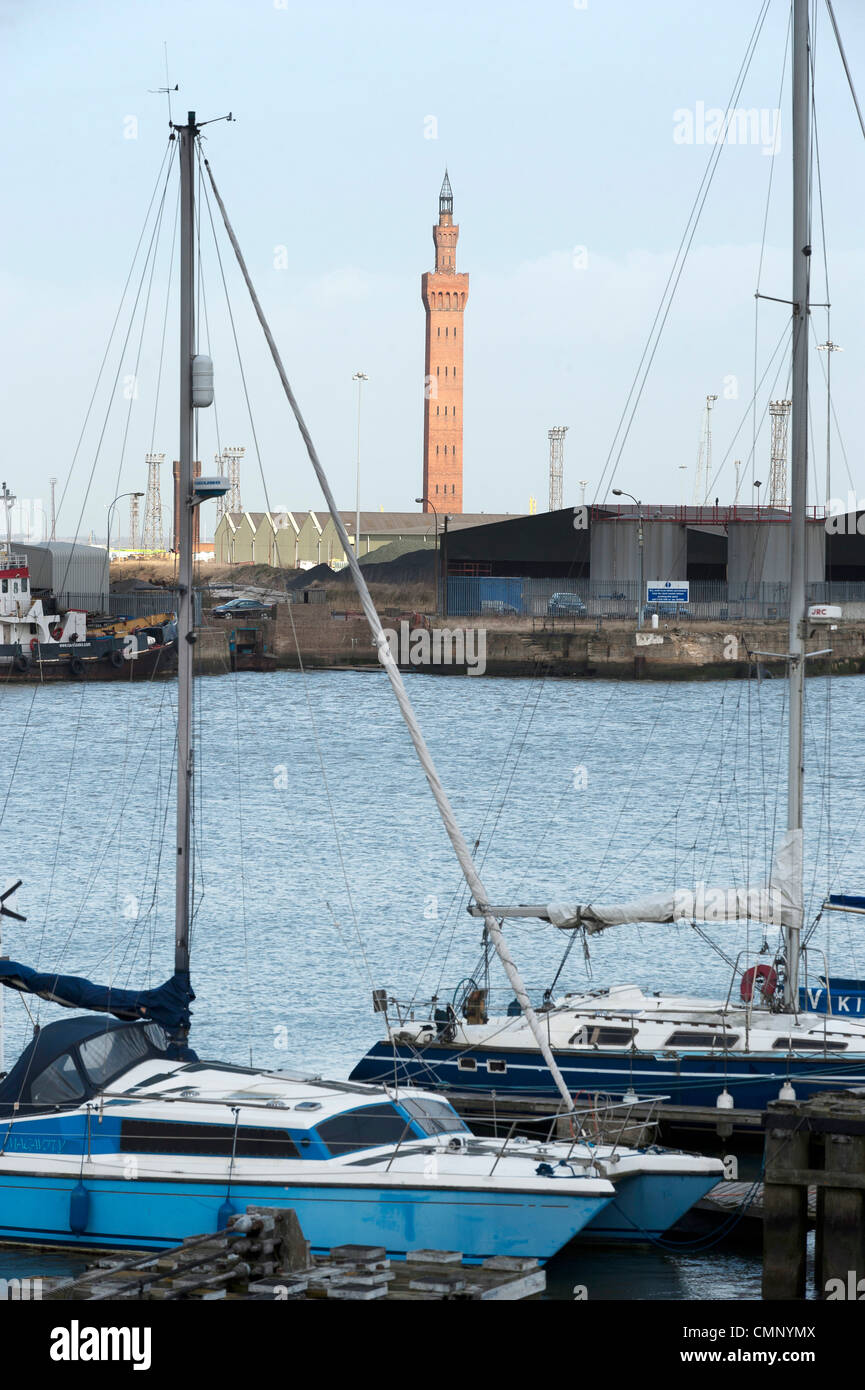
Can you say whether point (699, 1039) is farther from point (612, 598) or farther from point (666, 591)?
point (612, 598)

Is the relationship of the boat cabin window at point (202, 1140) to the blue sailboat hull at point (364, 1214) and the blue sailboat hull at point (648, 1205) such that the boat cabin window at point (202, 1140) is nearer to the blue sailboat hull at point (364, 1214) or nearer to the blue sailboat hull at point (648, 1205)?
the blue sailboat hull at point (364, 1214)

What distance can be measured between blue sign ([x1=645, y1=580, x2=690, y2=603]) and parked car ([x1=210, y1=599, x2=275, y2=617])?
88.7 ft

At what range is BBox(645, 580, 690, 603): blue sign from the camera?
101188mm

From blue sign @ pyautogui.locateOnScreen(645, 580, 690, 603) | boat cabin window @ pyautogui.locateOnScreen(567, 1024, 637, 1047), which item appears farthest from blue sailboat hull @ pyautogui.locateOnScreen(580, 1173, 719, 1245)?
blue sign @ pyautogui.locateOnScreen(645, 580, 690, 603)

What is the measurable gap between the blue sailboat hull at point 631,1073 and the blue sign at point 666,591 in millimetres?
82087

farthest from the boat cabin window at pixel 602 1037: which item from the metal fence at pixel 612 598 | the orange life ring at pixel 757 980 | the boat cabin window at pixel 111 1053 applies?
the metal fence at pixel 612 598

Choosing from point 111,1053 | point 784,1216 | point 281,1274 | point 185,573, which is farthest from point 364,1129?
point 185,573

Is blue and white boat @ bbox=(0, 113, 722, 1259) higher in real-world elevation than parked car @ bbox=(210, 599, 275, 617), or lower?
lower

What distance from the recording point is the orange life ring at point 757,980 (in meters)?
21.6

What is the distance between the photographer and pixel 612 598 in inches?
4072

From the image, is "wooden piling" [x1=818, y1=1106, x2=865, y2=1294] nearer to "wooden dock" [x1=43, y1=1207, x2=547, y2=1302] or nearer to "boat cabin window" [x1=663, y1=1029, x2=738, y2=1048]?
"wooden dock" [x1=43, y1=1207, x2=547, y2=1302]

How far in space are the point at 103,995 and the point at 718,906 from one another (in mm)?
6563

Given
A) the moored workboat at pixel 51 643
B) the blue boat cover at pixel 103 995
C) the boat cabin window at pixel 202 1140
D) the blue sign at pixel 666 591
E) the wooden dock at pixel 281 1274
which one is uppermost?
the blue sign at pixel 666 591
